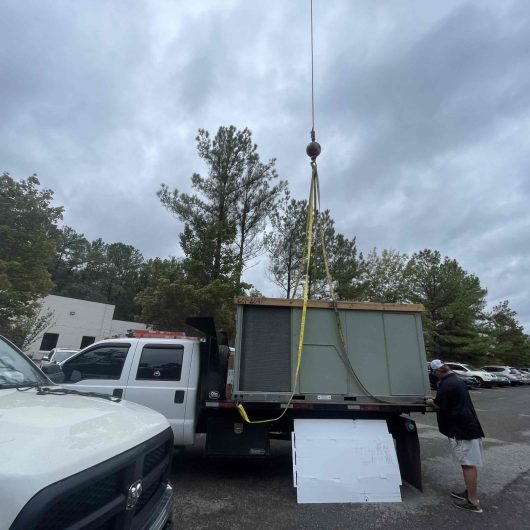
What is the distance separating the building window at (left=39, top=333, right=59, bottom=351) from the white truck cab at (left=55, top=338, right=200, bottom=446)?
27564 mm

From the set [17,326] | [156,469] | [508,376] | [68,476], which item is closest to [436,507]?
[156,469]

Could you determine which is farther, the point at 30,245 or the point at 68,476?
the point at 30,245

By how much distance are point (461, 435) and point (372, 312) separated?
193cm

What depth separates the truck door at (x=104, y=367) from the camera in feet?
17.9

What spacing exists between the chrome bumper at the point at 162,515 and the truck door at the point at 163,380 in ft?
9.10

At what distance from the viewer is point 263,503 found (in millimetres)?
4801

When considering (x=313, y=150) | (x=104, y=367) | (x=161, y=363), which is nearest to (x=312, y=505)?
(x=161, y=363)

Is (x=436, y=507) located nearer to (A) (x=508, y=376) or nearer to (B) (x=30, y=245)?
(B) (x=30, y=245)

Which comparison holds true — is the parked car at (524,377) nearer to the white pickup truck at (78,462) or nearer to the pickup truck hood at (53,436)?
the white pickup truck at (78,462)

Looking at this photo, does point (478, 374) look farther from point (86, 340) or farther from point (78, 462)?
point (78, 462)

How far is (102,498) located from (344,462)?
400 cm

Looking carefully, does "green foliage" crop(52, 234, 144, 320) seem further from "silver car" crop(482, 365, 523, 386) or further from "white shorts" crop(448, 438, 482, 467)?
"white shorts" crop(448, 438, 482, 467)

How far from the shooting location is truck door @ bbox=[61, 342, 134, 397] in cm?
546

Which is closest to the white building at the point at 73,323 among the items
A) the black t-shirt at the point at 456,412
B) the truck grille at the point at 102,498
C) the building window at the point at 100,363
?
the building window at the point at 100,363
